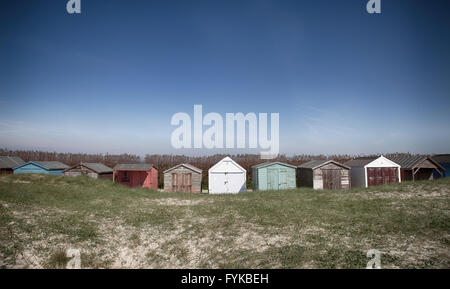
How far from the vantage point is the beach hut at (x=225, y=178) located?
2528cm

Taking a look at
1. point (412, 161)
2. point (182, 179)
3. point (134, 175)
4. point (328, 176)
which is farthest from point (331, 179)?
point (134, 175)

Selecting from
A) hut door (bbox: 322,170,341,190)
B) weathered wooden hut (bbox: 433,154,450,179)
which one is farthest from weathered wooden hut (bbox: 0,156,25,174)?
weathered wooden hut (bbox: 433,154,450,179)

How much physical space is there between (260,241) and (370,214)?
23.4 feet

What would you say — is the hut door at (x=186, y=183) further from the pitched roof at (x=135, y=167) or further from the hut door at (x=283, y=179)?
the hut door at (x=283, y=179)

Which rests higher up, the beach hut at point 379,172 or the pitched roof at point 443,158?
the pitched roof at point 443,158

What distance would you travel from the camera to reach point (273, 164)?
25250mm

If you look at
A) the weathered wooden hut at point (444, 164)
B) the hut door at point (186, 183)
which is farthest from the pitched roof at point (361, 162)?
the hut door at point (186, 183)

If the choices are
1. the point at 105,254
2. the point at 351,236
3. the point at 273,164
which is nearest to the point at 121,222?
the point at 105,254

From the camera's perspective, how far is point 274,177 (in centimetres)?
2511

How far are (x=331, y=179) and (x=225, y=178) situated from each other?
37.1ft

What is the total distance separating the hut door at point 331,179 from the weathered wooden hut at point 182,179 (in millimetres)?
13622

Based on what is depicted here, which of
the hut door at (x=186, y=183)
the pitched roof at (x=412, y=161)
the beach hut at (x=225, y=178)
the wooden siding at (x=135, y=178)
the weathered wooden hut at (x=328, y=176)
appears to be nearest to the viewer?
the weathered wooden hut at (x=328, y=176)

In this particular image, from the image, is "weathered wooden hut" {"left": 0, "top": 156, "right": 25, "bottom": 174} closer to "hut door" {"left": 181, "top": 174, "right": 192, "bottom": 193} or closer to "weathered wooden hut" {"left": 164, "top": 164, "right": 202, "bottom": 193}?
"weathered wooden hut" {"left": 164, "top": 164, "right": 202, "bottom": 193}
